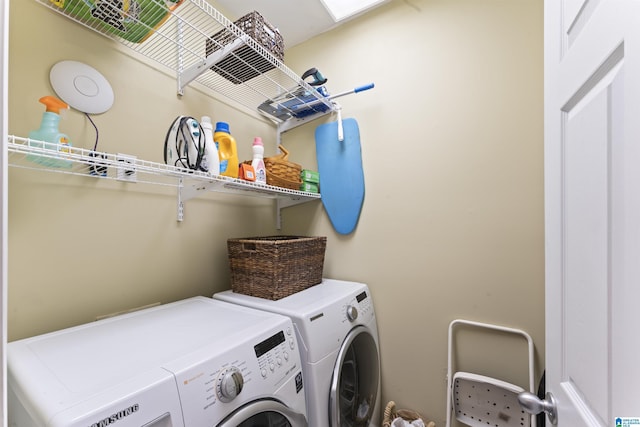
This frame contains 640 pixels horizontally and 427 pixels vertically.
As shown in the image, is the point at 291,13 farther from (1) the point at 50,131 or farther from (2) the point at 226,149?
(1) the point at 50,131

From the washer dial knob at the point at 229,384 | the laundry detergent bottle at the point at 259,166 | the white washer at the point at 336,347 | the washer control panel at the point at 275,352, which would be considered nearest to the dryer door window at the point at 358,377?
the white washer at the point at 336,347

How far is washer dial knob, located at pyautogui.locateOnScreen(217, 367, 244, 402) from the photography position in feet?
2.22

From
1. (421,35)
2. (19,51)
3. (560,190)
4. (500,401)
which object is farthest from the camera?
(421,35)

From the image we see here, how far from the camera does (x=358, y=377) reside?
1.42m

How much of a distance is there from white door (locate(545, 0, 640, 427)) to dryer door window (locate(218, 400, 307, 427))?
28.3 inches

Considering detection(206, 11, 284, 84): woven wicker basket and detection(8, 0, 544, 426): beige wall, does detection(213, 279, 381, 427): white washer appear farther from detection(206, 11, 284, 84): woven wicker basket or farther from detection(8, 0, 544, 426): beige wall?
detection(206, 11, 284, 84): woven wicker basket

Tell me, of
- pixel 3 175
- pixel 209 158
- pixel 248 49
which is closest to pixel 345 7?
pixel 248 49

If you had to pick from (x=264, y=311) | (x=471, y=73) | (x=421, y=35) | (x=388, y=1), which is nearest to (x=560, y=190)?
(x=471, y=73)

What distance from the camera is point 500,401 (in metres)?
1.24

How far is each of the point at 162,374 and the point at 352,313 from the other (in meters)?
0.88

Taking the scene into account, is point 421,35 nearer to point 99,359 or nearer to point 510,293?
point 510,293

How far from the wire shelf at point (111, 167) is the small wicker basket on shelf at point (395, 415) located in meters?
1.31

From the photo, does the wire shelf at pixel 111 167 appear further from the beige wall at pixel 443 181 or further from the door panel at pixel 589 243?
the door panel at pixel 589 243

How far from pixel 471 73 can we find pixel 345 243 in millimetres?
1155
